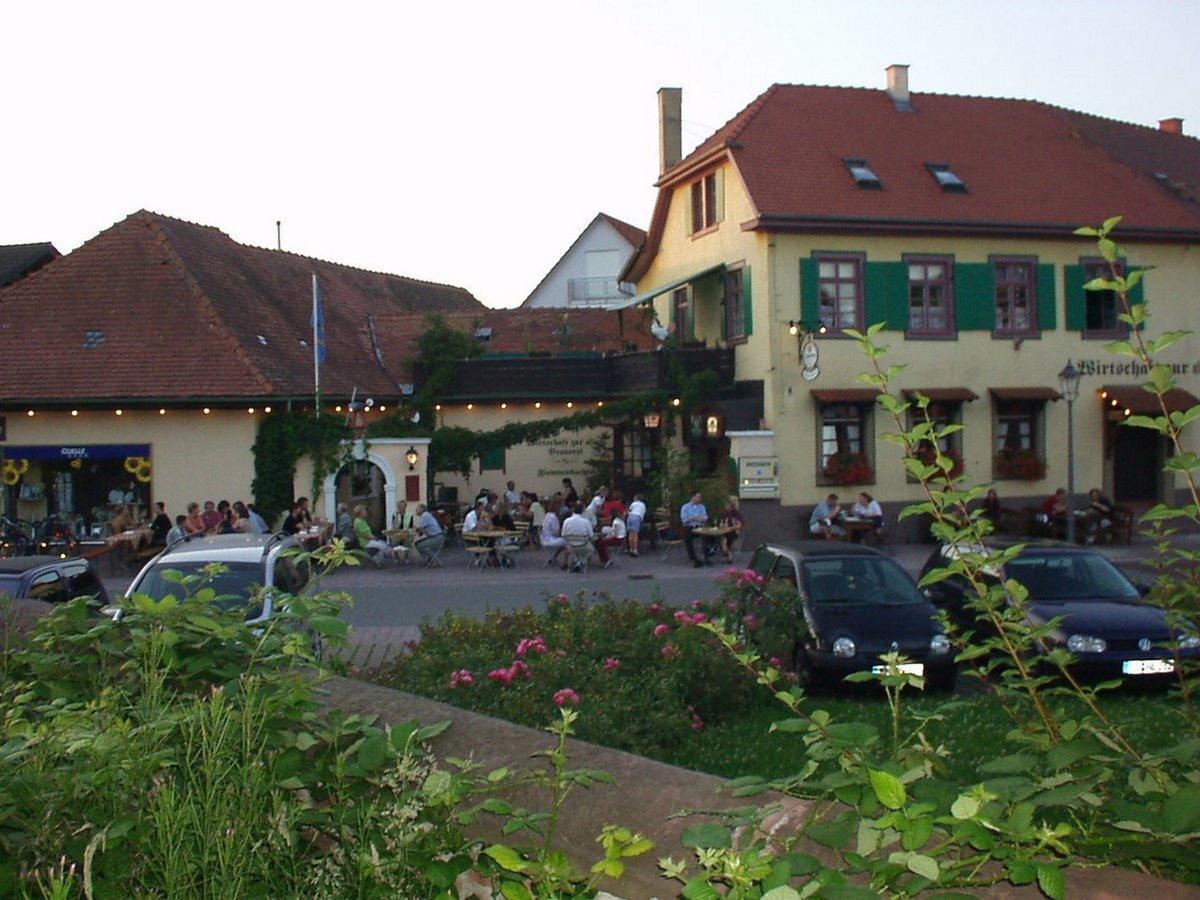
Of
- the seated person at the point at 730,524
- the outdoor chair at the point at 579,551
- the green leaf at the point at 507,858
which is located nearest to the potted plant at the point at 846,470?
the seated person at the point at 730,524

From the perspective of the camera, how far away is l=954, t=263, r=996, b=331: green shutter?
103ft

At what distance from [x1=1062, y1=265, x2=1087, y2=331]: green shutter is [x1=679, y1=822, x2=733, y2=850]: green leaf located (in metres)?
32.0

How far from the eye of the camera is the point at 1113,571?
47.5 ft

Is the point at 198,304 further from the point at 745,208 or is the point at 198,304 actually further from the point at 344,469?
the point at 745,208

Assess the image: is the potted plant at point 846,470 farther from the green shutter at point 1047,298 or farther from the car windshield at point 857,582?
the car windshield at point 857,582

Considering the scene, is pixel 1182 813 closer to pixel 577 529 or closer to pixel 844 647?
pixel 844 647

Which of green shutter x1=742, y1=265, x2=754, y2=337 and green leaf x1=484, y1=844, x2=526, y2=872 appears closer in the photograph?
green leaf x1=484, y1=844, x2=526, y2=872

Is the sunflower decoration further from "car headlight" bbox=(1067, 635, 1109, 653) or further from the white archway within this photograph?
"car headlight" bbox=(1067, 635, 1109, 653)

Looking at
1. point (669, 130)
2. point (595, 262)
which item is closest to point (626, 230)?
point (595, 262)

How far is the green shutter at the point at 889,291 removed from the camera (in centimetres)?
3067

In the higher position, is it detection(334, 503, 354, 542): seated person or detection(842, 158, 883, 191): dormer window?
detection(842, 158, 883, 191): dormer window

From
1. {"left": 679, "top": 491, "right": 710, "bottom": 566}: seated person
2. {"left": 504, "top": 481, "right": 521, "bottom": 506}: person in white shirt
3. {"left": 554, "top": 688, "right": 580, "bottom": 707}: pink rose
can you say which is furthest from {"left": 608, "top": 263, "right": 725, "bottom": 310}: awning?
{"left": 554, "top": 688, "right": 580, "bottom": 707}: pink rose

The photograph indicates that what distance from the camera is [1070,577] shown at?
14.2m

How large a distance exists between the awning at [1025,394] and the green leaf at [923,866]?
100 ft
